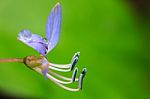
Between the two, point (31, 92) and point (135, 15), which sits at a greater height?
point (135, 15)

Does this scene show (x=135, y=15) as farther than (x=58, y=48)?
Yes

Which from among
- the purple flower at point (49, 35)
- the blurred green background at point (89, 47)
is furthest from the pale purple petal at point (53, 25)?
the blurred green background at point (89, 47)

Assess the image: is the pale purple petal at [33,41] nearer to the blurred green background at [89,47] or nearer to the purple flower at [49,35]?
the purple flower at [49,35]

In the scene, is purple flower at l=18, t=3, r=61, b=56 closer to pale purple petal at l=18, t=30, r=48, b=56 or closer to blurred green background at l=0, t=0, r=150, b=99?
pale purple petal at l=18, t=30, r=48, b=56

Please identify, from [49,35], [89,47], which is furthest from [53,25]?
[89,47]

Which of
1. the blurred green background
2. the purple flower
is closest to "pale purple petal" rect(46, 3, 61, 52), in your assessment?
the purple flower

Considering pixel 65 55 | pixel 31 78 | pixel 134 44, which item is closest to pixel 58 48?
pixel 65 55

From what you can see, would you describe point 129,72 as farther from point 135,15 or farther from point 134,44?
point 135,15

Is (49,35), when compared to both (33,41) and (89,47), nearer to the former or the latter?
(33,41)
